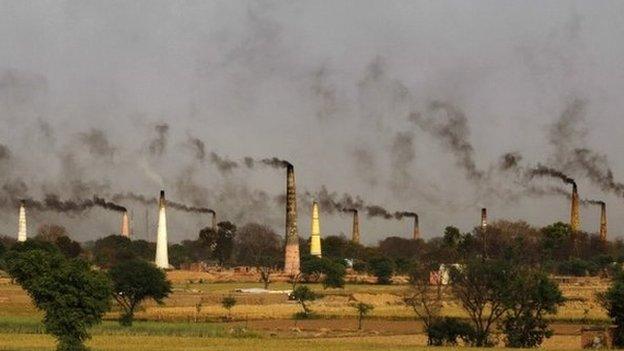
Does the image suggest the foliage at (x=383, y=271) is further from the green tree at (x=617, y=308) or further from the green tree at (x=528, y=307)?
the green tree at (x=617, y=308)

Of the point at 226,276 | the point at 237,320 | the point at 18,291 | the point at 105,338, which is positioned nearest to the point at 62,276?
the point at 105,338

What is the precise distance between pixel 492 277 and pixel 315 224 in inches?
4250

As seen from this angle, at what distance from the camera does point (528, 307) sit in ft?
230

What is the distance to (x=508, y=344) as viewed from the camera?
66875 mm

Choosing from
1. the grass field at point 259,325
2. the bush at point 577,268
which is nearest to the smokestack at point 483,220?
the bush at point 577,268

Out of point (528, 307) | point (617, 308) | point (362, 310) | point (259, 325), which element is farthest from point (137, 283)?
point (617, 308)

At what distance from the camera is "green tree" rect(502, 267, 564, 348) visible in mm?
67500

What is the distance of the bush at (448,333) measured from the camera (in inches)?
2635

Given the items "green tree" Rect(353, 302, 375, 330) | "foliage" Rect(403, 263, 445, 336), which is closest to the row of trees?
"foliage" Rect(403, 263, 445, 336)

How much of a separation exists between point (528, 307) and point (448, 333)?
19.2 ft

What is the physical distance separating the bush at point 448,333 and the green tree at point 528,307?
2.33 metres

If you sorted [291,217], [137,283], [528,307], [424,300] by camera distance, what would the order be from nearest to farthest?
[528,307], [424,300], [137,283], [291,217]

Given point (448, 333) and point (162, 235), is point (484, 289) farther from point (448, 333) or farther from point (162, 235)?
point (162, 235)

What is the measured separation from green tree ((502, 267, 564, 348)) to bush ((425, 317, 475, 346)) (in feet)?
7.63
